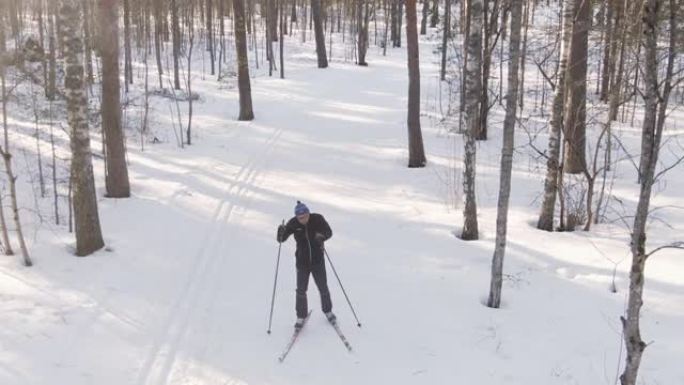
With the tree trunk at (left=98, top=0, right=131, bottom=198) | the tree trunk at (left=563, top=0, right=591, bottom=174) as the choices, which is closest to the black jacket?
the tree trunk at (left=98, top=0, right=131, bottom=198)

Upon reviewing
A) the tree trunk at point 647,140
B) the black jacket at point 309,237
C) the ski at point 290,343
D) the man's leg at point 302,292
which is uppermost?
the tree trunk at point 647,140

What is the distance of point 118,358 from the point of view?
7.65m

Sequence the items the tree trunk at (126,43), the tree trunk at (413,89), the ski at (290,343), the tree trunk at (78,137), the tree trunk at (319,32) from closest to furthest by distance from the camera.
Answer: the ski at (290,343) → the tree trunk at (78,137) → the tree trunk at (413,89) → the tree trunk at (126,43) → the tree trunk at (319,32)

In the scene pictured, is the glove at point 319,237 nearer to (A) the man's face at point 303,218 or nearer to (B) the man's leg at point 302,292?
(A) the man's face at point 303,218

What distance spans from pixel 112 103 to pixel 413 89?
7694 millimetres

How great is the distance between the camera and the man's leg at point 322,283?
8.52m

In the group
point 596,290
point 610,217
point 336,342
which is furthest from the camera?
point 610,217

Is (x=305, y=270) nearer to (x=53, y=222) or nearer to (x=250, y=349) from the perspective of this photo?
(x=250, y=349)

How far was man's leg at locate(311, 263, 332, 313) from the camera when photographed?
336 inches

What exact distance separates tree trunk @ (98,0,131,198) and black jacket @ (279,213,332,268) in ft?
22.2

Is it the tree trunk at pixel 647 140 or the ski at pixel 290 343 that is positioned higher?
the tree trunk at pixel 647 140

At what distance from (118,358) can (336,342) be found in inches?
116

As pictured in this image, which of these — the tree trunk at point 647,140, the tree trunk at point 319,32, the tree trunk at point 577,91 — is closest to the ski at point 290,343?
the tree trunk at point 647,140

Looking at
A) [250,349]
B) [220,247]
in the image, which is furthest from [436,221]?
[250,349]
